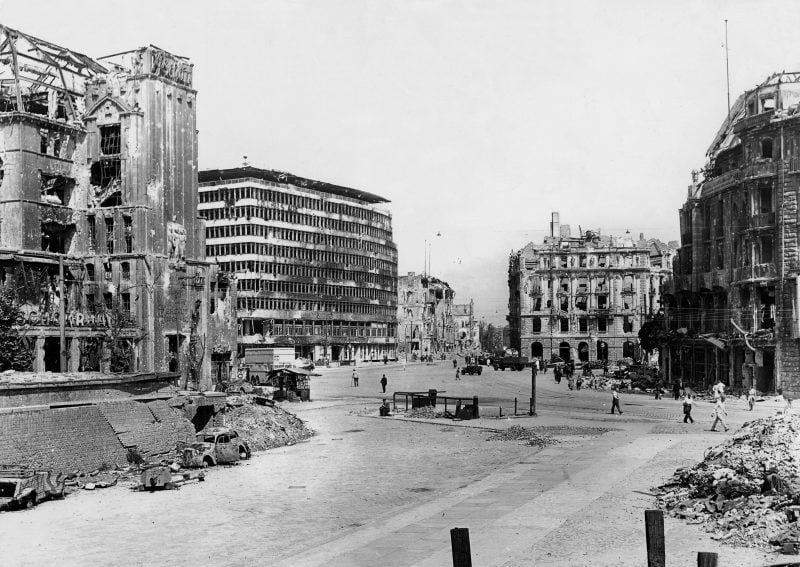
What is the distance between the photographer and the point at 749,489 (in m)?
22.5

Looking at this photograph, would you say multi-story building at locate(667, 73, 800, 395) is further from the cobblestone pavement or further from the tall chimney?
the tall chimney

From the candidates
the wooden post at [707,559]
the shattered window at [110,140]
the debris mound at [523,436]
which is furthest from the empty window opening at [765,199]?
the wooden post at [707,559]

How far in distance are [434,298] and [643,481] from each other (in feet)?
515

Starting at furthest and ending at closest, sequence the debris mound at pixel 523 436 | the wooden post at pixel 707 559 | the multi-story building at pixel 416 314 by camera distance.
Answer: the multi-story building at pixel 416 314
the debris mound at pixel 523 436
the wooden post at pixel 707 559

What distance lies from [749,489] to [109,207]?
47.6 meters

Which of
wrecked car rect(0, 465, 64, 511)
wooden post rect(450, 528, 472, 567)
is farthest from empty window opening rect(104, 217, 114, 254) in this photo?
wooden post rect(450, 528, 472, 567)

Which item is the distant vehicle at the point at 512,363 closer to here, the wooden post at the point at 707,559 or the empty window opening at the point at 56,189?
the empty window opening at the point at 56,189

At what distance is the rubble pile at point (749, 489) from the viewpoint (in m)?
20.0

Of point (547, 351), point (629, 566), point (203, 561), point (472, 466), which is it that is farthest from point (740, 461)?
point (547, 351)

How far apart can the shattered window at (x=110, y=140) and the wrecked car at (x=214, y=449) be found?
2906 centimetres

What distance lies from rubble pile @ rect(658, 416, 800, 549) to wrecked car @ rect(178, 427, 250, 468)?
17693 millimetres

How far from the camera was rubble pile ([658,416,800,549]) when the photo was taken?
65.7ft

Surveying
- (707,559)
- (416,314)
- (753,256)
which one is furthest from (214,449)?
(416,314)

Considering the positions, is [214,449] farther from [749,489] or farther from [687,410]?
[687,410]
